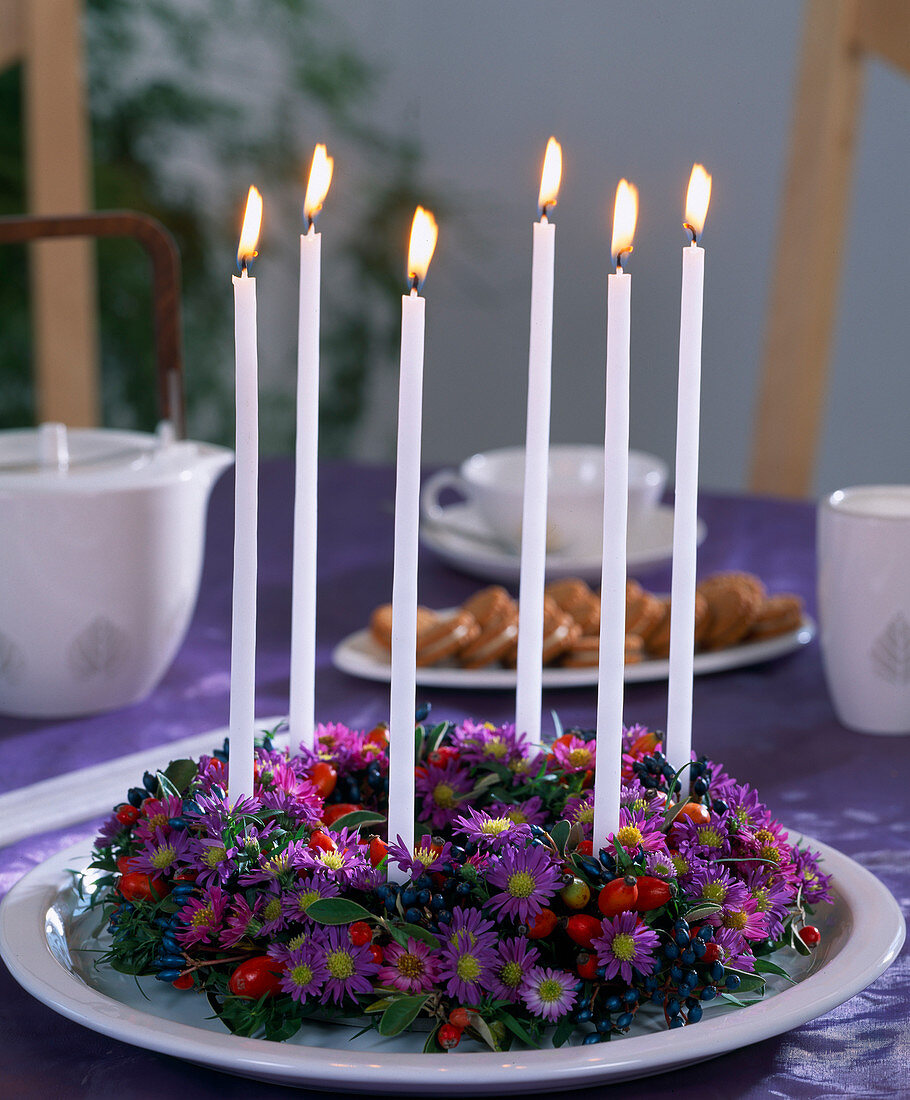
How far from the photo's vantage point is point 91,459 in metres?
0.73

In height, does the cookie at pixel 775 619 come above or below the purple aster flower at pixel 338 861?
below

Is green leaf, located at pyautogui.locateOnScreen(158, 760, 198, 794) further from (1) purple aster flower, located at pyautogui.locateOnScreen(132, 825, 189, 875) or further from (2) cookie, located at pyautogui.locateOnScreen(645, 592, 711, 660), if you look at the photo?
(2) cookie, located at pyautogui.locateOnScreen(645, 592, 711, 660)

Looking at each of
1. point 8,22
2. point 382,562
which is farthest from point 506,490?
point 8,22

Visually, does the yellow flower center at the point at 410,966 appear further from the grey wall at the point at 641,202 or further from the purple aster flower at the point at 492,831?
the grey wall at the point at 641,202

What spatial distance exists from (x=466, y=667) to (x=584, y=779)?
32 cm

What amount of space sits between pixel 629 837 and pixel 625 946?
0.12 ft

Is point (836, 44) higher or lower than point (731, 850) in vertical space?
higher

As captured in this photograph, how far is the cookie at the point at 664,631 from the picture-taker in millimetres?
774

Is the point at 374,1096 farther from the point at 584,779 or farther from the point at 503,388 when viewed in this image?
the point at 503,388

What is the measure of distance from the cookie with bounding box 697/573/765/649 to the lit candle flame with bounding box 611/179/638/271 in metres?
0.45

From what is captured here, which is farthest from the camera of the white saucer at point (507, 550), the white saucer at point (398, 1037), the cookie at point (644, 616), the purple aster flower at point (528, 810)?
the white saucer at point (507, 550)

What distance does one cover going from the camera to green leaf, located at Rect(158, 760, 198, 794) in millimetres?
436

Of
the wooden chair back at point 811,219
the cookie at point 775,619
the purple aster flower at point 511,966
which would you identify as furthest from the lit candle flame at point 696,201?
the wooden chair back at point 811,219

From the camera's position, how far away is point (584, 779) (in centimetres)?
45
